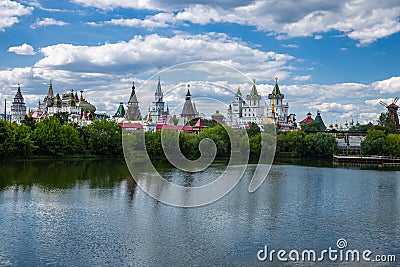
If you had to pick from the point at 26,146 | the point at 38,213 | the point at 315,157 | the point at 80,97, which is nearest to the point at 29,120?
the point at 26,146

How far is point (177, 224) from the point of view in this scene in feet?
41.6

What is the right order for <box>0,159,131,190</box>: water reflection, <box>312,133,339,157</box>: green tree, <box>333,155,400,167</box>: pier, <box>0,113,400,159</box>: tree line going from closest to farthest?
<box>0,159,131,190</box>: water reflection
<box>0,113,400,159</box>: tree line
<box>333,155,400,167</box>: pier
<box>312,133,339,157</box>: green tree

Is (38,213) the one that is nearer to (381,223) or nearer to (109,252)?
(109,252)

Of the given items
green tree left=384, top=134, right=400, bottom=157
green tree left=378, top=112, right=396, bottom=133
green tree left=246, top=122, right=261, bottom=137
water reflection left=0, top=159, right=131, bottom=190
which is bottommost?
water reflection left=0, top=159, right=131, bottom=190

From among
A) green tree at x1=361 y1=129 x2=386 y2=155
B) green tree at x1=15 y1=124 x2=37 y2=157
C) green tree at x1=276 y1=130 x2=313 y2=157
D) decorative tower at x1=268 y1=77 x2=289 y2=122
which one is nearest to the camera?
green tree at x1=15 y1=124 x2=37 y2=157

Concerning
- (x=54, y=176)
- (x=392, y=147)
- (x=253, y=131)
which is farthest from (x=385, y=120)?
(x=54, y=176)

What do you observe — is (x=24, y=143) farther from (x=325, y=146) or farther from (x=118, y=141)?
(x=325, y=146)

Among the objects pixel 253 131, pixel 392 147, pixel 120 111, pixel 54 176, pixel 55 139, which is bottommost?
pixel 54 176

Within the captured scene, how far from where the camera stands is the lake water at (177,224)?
32.7ft

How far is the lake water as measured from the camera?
32.7 ft

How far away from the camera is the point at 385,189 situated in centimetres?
2022

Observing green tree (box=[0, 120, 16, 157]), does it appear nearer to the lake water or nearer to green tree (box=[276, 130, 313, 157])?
the lake water

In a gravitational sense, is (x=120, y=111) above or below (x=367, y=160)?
above

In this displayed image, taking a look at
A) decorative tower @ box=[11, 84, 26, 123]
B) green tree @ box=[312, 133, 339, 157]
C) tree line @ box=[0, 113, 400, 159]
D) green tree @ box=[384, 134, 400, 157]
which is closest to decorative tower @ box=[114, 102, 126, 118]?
decorative tower @ box=[11, 84, 26, 123]
